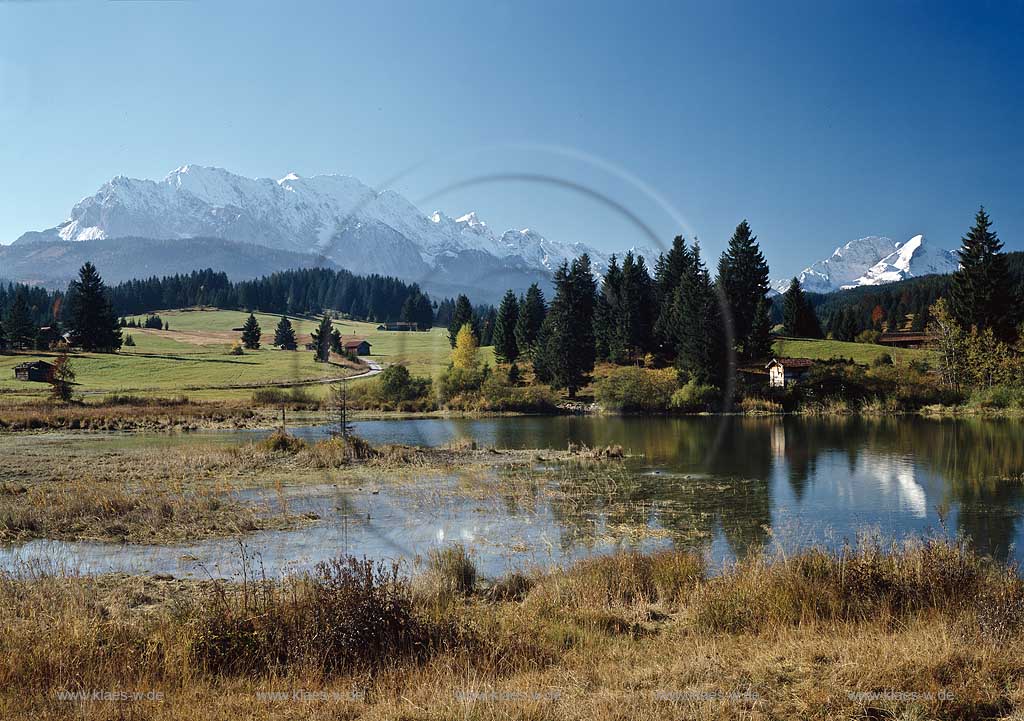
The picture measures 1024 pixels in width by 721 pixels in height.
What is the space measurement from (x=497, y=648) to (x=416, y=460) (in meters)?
25.8

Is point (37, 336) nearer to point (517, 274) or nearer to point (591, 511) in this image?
point (517, 274)

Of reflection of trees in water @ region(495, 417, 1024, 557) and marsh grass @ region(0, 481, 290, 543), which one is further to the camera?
reflection of trees in water @ region(495, 417, 1024, 557)

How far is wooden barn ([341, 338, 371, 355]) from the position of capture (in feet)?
245

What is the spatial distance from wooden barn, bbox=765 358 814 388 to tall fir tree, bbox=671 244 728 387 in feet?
21.4

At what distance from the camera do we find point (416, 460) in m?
34.0

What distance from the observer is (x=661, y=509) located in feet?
74.9

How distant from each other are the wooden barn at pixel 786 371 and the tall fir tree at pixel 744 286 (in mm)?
4132

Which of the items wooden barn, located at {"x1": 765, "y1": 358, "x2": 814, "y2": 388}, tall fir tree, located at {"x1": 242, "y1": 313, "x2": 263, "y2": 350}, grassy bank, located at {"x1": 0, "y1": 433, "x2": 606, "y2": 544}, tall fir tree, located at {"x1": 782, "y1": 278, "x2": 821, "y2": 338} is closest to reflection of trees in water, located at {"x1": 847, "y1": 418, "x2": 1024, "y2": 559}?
grassy bank, located at {"x1": 0, "y1": 433, "x2": 606, "y2": 544}

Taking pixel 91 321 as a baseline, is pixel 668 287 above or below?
above

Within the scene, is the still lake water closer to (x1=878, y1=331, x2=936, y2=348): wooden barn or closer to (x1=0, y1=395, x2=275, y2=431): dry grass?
(x1=0, y1=395, x2=275, y2=431): dry grass

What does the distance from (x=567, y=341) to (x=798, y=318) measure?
50111 millimetres

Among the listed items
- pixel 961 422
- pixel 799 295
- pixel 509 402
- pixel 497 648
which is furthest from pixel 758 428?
pixel 799 295

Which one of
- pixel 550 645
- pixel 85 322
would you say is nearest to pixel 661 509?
pixel 550 645

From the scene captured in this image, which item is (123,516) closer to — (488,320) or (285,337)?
(488,320)
